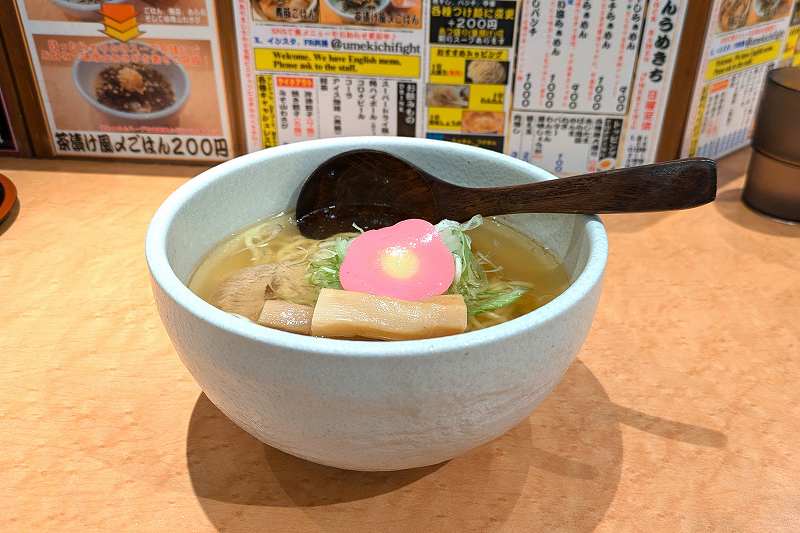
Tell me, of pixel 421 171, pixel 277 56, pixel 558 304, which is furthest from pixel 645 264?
pixel 277 56

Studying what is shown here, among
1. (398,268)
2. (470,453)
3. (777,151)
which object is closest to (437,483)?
(470,453)

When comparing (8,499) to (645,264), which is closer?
(8,499)

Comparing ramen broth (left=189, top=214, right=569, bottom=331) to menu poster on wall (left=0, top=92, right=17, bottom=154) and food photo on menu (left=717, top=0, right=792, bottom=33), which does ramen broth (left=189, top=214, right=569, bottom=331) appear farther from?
menu poster on wall (left=0, top=92, right=17, bottom=154)

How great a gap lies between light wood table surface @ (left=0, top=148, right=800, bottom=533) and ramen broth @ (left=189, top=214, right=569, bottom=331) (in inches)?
5.9

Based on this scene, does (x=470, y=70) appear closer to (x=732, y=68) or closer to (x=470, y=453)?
(x=732, y=68)

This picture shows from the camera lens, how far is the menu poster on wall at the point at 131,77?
52.5 inches

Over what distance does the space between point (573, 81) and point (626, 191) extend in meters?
0.67

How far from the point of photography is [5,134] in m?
1.48

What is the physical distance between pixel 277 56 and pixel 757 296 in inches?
39.7

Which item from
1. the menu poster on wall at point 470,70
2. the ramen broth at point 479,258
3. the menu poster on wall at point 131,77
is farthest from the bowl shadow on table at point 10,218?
the menu poster on wall at point 470,70

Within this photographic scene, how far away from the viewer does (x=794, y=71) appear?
1367 millimetres

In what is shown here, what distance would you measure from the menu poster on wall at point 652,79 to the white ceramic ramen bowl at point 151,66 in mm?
931

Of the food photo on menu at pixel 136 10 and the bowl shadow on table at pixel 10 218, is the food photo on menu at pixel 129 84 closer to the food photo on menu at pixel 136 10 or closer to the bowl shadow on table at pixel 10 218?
the food photo on menu at pixel 136 10

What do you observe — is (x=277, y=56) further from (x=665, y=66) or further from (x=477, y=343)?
(x=477, y=343)
